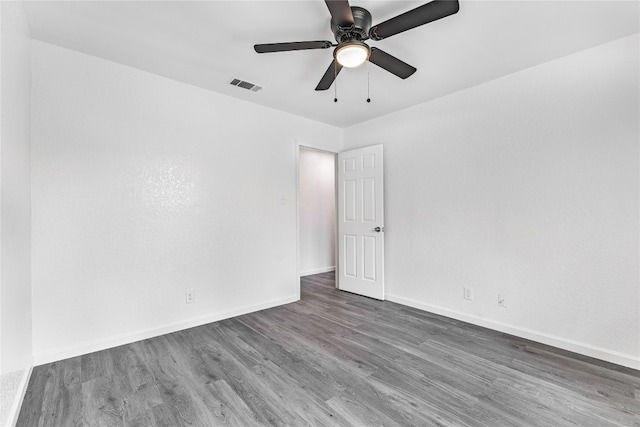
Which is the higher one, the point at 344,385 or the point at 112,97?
the point at 112,97

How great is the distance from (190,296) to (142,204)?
104 centimetres

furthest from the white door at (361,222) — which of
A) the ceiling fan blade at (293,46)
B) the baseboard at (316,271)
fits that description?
the ceiling fan blade at (293,46)

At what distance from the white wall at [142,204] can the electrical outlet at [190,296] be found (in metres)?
0.03

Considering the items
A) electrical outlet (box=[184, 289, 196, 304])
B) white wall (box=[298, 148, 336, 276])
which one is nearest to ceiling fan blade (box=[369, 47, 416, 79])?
electrical outlet (box=[184, 289, 196, 304])

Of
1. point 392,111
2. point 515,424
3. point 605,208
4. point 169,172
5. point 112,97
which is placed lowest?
point 515,424

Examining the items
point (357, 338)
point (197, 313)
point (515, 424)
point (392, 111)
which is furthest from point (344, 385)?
point (392, 111)

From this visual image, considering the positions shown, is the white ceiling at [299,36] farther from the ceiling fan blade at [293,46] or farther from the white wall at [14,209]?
the white wall at [14,209]

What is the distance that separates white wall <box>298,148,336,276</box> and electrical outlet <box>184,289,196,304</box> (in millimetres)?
2604

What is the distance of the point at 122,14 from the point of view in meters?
1.99

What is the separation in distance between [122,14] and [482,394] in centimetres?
351

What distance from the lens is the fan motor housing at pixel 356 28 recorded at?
1.82 meters

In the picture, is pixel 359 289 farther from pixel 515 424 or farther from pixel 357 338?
pixel 515 424

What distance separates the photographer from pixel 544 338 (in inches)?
104

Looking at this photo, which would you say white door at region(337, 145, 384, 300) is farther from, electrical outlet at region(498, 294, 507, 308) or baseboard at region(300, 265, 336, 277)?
electrical outlet at region(498, 294, 507, 308)
